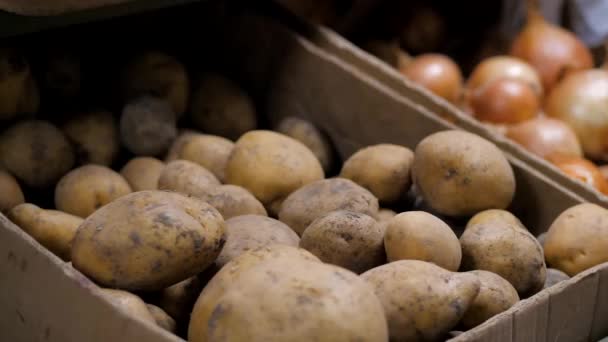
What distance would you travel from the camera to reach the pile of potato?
899 millimetres

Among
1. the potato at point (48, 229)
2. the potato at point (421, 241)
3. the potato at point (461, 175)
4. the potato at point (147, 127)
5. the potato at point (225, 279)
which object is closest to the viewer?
the potato at point (225, 279)

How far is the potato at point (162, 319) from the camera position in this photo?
1026 millimetres

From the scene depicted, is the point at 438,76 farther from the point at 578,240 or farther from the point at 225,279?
the point at 225,279

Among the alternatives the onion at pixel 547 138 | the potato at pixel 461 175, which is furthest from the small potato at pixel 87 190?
the onion at pixel 547 138

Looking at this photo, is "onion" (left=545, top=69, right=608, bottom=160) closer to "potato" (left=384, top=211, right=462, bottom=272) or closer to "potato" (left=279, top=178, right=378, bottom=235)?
"potato" (left=279, top=178, right=378, bottom=235)

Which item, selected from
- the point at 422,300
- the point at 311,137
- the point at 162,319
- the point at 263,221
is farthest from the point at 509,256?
the point at 311,137

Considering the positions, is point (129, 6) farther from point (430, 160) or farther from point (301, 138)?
point (430, 160)

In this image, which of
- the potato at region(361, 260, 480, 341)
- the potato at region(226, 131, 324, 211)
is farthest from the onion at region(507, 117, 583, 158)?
the potato at region(361, 260, 480, 341)

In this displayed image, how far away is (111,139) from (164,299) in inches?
20.7

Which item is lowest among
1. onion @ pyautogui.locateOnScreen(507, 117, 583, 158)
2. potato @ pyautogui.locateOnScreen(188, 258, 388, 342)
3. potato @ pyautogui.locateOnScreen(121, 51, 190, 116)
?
onion @ pyautogui.locateOnScreen(507, 117, 583, 158)

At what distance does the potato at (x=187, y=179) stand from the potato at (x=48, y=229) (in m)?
0.18

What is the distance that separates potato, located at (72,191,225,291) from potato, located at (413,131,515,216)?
1.29 ft

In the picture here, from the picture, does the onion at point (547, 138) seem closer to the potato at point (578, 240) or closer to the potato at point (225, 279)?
the potato at point (578, 240)

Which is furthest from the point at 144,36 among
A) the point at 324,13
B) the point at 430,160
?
the point at 430,160
